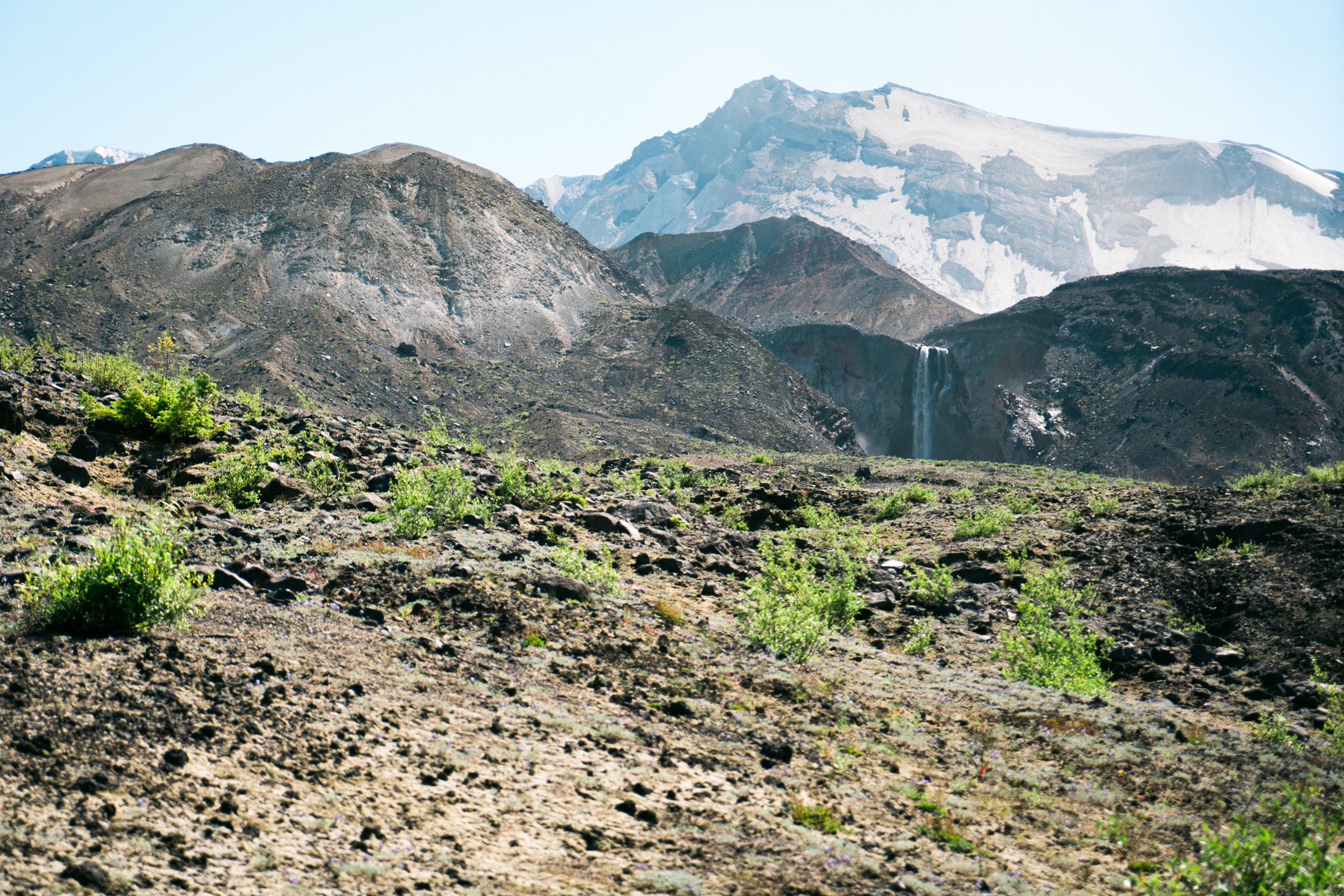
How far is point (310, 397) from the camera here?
86.1ft

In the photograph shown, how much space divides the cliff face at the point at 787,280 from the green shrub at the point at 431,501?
44.2 metres

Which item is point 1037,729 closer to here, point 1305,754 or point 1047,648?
point 1305,754

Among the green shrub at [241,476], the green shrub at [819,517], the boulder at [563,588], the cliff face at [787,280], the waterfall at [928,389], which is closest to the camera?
the boulder at [563,588]

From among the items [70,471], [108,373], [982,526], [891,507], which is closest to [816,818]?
[70,471]

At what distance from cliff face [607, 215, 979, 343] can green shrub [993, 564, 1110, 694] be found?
43.3 m

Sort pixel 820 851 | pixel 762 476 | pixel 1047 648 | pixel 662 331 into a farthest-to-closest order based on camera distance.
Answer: pixel 662 331
pixel 762 476
pixel 1047 648
pixel 820 851

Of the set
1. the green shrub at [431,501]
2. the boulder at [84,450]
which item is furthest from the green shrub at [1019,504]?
the boulder at [84,450]

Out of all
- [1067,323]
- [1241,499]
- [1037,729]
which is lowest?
[1037,729]

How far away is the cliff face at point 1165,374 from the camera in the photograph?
33469 mm

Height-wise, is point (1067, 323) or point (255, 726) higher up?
point (1067, 323)

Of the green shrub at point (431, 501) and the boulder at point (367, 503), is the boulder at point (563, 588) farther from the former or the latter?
the boulder at point (367, 503)

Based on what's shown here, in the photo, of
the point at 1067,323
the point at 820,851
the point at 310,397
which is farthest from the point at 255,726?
the point at 1067,323

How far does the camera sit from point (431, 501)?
30.2 ft

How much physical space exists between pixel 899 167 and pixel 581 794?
142 m
